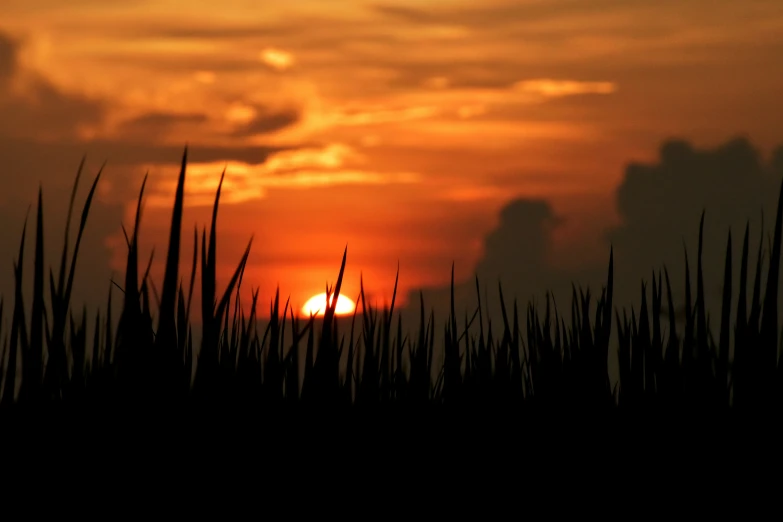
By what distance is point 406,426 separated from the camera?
7.29 ft

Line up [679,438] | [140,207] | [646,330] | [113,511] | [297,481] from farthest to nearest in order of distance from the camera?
[646,330] → [679,438] → [297,481] → [113,511] → [140,207]

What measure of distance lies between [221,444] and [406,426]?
1.62 ft

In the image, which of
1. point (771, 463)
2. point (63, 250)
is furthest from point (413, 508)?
point (63, 250)

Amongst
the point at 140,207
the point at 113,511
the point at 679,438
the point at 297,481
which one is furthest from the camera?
the point at 679,438

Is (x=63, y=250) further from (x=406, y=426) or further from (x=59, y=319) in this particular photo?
(x=406, y=426)

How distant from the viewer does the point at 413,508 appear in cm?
202

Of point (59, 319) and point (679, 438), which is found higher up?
point (59, 319)

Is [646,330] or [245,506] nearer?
[245,506]

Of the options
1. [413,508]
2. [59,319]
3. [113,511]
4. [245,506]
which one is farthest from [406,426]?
[59,319]

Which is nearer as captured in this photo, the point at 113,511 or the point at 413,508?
the point at 113,511

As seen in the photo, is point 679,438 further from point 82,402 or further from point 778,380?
point 82,402

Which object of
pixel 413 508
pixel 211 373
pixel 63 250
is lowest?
pixel 413 508

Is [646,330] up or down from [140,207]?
Result: down

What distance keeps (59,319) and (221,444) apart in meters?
0.40
